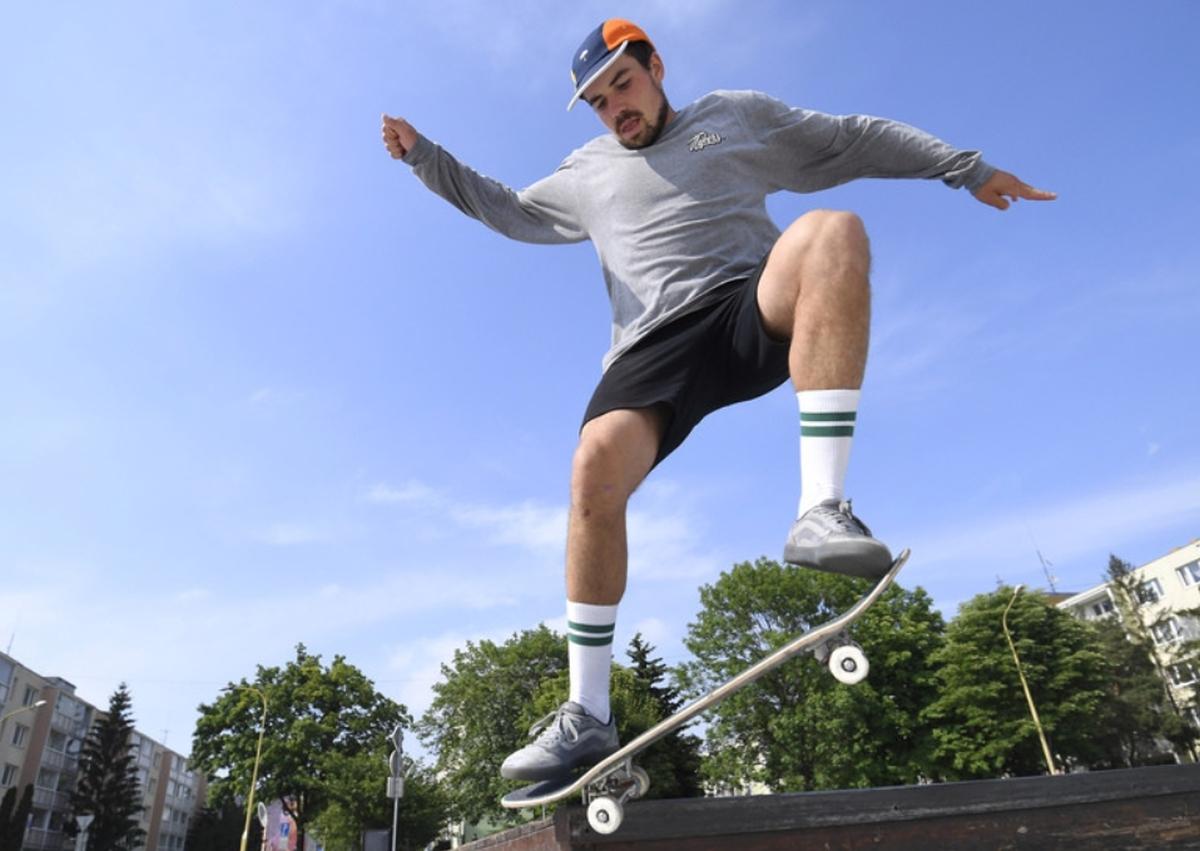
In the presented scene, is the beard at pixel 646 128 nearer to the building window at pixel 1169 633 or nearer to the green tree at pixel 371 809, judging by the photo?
the green tree at pixel 371 809

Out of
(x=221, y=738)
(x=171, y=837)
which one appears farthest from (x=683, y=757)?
(x=171, y=837)

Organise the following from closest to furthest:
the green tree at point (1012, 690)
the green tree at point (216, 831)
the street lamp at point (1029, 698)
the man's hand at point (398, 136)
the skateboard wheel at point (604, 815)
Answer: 1. the skateboard wheel at point (604, 815)
2. the man's hand at point (398, 136)
3. the street lamp at point (1029, 698)
4. the green tree at point (1012, 690)
5. the green tree at point (216, 831)

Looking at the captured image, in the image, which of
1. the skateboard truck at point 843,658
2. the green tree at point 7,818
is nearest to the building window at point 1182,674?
the skateboard truck at point 843,658

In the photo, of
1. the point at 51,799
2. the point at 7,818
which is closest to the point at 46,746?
the point at 51,799

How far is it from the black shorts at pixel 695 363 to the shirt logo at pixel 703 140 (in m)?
0.63

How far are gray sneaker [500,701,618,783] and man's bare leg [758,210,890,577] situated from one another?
2.96ft

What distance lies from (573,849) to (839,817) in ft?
3.07

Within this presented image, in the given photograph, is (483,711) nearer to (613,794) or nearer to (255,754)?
(255,754)

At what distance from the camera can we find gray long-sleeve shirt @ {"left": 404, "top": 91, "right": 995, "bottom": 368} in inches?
115

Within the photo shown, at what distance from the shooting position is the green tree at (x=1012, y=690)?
114 feet

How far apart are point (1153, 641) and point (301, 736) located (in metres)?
51.9

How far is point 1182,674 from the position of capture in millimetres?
49531

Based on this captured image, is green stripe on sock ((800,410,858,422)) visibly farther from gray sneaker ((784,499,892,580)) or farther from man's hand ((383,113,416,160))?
man's hand ((383,113,416,160))

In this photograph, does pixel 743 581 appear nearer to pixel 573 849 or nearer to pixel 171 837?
pixel 573 849
